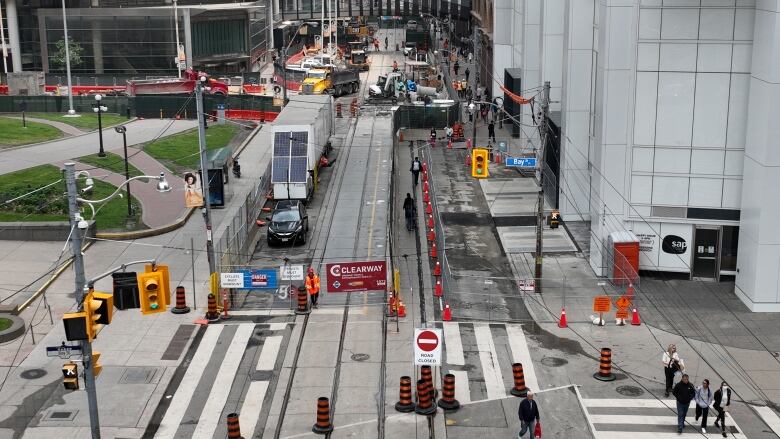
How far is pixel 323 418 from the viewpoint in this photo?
2755cm

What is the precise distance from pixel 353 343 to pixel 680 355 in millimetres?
9709

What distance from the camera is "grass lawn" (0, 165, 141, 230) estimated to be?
48.2 metres

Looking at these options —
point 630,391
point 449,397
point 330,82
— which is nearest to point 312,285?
point 449,397

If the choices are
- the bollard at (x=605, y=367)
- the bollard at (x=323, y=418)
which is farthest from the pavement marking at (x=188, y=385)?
the bollard at (x=605, y=367)

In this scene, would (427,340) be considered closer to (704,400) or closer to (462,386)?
(462,386)

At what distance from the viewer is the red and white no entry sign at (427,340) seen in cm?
2786

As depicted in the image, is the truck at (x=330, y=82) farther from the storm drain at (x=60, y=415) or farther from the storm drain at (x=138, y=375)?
the storm drain at (x=60, y=415)

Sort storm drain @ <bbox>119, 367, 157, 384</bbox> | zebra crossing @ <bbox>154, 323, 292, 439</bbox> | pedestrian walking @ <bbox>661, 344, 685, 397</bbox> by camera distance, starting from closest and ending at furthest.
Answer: zebra crossing @ <bbox>154, 323, 292, 439</bbox>, pedestrian walking @ <bbox>661, 344, 685, 397</bbox>, storm drain @ <bbox>119, 367, 157, 384</bbox>

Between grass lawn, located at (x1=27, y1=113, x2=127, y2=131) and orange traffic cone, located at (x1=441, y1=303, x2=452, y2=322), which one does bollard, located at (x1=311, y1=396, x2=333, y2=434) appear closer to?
orange traffic cone, located at (x1=441, y1=303, x2=452, y2=322)

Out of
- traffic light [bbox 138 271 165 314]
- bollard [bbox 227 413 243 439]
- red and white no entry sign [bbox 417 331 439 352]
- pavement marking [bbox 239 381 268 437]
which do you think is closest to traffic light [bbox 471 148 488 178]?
pavement marking [bbox 239 381 268 437]

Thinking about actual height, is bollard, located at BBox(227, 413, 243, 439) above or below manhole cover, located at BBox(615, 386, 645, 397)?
above

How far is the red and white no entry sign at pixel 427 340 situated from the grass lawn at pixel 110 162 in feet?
110

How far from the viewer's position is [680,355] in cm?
3353

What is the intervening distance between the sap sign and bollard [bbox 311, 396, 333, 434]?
740 inches
